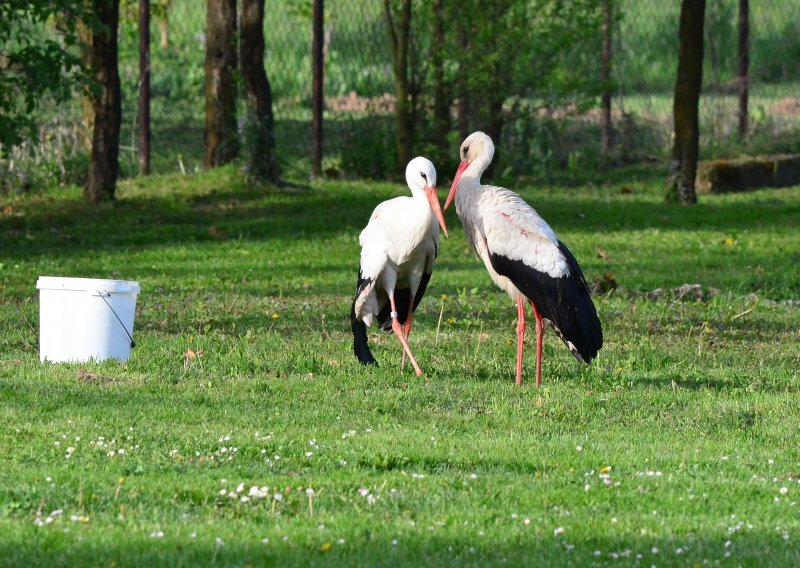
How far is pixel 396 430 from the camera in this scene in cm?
660

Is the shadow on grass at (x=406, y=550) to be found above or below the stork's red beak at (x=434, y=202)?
below

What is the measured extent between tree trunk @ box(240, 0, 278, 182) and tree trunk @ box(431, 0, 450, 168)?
3.68 m

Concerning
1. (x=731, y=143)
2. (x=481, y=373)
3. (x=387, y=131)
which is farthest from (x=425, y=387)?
(x=731, y=143)

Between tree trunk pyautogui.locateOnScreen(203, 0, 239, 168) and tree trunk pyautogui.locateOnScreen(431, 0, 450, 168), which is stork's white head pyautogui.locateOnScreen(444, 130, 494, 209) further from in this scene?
tree trunk pyautogui.locateOnScreen(431, 0, 450, 168)

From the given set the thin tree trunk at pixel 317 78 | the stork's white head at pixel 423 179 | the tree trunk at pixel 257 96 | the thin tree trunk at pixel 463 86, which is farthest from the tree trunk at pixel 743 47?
the stork's white head at pixel 423 179

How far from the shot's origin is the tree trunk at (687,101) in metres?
17.9

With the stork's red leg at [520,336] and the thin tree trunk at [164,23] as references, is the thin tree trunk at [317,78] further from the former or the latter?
the stork's red leg at [520,336]

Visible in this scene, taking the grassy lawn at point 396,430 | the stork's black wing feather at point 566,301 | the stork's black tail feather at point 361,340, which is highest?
the stork's black wing feather at point 566,301

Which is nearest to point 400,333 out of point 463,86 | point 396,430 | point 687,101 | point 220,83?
point 396,430

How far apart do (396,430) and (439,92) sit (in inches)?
625

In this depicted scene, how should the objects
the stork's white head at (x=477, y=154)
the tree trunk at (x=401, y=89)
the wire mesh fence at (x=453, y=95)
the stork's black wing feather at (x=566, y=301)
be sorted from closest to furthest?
the stork's black wing feather at (x=566, y=301)
the stork's white head at (x=477, y=154)
the tree trunk at (x=401, y=89)
the wire mesh fence at (x=453, y=95)

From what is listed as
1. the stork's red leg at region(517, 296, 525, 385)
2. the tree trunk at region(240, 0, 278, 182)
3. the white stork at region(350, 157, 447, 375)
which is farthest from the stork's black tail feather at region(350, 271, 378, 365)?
the tree trunk at region(240, 0, 278, 182)

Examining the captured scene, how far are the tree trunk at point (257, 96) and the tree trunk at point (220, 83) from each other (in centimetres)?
46

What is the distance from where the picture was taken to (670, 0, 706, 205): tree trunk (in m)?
17.9
